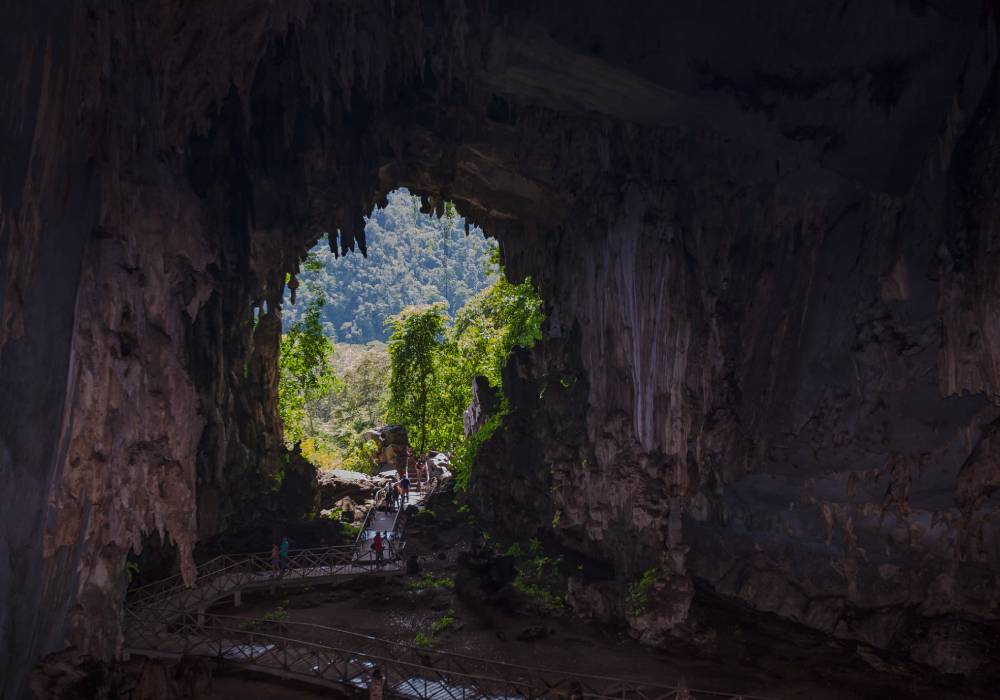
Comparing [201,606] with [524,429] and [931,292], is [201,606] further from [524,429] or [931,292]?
[931,292]

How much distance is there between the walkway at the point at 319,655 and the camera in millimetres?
14367

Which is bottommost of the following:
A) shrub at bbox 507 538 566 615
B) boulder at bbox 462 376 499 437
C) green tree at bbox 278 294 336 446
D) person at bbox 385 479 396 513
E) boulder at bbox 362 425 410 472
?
shrub at bbox 507 538 566 615

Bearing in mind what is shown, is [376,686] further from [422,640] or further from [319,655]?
[422,640]

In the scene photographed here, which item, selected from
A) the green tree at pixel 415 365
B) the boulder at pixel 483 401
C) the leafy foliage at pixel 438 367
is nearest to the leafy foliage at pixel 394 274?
the leafy foliage at pixel 438 367

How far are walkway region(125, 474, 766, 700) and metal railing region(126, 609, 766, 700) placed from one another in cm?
2

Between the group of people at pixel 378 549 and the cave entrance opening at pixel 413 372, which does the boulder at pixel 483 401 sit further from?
the group of people at pixel 378 549

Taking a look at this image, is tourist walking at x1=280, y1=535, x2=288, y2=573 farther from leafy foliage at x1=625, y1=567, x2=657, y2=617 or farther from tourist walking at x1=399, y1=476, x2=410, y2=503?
leafy foliage at x1=625, y1=567, x2=657, y2=617

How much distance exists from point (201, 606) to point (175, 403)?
7.55m

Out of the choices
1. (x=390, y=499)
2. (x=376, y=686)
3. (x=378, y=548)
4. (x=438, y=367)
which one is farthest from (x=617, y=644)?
(x=438, y=367)

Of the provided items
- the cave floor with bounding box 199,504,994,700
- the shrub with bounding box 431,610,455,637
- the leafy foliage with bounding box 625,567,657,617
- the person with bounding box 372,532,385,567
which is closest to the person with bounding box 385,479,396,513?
the person with bounding box 372,532,385,567

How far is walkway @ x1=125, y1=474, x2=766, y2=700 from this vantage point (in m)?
14.4

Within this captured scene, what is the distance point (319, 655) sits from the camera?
1567 centimetres

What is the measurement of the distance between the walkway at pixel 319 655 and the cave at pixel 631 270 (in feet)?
9.81

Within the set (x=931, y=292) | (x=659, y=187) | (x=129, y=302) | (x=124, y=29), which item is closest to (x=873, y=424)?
(x=931, y=292)
